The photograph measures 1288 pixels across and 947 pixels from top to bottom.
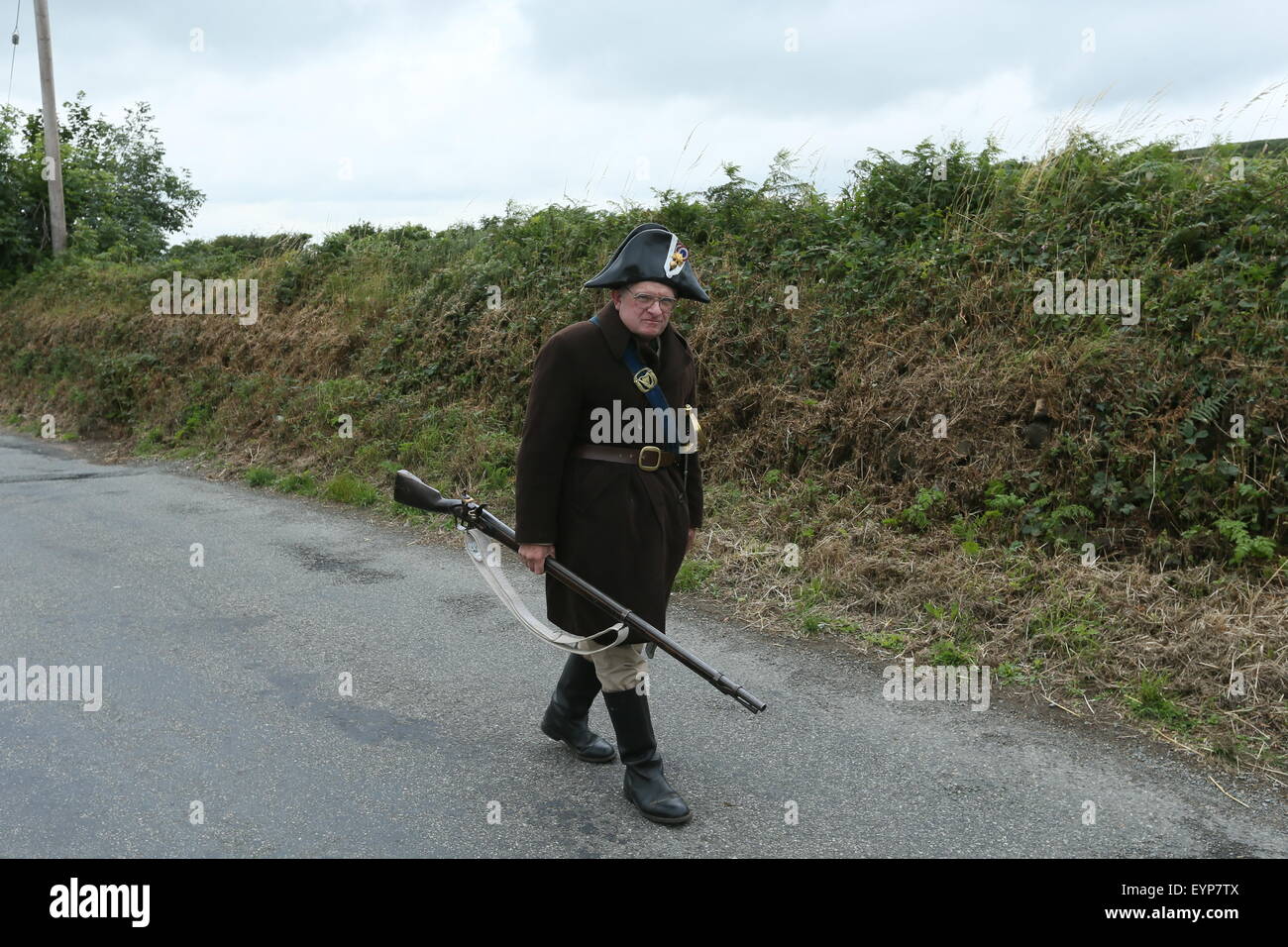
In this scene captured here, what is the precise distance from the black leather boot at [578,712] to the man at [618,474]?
25 cm

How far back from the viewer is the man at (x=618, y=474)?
380cm

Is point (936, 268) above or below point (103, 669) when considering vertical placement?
above

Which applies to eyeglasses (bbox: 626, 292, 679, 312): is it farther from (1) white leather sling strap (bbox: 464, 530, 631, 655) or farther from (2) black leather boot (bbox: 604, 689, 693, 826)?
(2) black leather boot (bbox: 604, 689, 693, 826)

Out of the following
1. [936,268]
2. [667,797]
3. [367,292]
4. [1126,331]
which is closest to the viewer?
[667,797]

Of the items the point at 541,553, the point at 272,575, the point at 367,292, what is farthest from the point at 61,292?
the point at 541,553

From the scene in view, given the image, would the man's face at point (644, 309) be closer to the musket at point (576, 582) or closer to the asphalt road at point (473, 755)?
the musket at point (576, 582)

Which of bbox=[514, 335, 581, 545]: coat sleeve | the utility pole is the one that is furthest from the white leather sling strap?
the utility pole

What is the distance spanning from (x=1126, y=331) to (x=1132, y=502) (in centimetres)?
130

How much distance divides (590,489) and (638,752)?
1.03m

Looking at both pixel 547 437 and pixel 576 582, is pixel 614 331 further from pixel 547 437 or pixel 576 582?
pixel 576 582

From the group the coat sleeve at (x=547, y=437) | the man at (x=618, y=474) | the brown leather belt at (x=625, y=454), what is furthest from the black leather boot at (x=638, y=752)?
the brown leather belt at (x=625, y=454)

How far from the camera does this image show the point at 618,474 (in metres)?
3.86

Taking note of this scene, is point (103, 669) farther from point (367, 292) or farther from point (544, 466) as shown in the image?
point (367, 292)

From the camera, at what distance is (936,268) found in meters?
7.98
